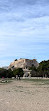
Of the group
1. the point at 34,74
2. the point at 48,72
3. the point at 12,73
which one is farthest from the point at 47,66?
the point at 12,73

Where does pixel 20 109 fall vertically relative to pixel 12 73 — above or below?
below

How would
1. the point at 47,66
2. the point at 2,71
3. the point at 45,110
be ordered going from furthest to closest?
the point at 2,71 < the point at 47,66 < the point at 45,110

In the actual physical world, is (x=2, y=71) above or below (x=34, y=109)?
above

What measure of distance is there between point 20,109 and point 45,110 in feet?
5.22

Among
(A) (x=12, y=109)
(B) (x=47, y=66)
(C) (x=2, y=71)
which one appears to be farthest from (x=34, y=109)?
(C) (x=2, y=71)

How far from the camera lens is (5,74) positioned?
15188cm

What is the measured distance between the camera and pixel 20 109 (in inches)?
493

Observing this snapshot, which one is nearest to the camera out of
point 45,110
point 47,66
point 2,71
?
point 45,110

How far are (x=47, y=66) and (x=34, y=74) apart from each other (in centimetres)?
3770

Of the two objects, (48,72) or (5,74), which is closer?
(48,72)

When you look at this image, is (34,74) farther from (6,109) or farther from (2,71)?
(6,109)

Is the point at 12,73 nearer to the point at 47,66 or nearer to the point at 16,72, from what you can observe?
the point at 16,72

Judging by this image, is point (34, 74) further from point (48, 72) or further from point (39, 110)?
point (39, 110)

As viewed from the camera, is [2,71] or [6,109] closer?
[6,109]
